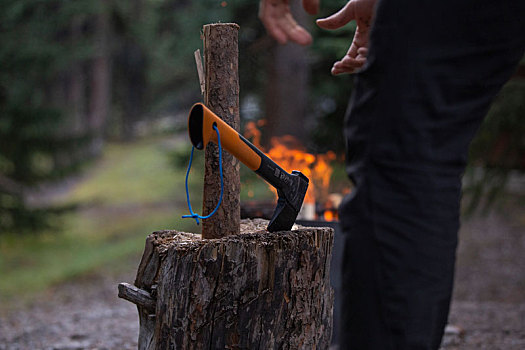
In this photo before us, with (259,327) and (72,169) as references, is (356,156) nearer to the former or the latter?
(259,327)

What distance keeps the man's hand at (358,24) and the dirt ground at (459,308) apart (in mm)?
2140

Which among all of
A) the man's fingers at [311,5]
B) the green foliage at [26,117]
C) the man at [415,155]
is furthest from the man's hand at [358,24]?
the green foliage at [26,117]

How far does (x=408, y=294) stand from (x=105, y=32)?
16.1 metres

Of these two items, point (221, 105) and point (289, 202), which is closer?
point (289, 202)

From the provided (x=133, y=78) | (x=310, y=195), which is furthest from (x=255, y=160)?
(x=133, y=78)

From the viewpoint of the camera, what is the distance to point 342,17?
173 cm

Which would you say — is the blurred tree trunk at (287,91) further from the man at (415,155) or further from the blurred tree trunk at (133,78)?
the blurred tree trunk at (133,78)

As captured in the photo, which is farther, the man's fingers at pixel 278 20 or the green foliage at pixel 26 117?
the green foliage at pixel 26 117

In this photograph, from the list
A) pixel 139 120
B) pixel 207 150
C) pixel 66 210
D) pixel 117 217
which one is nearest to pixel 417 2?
pixel 207 150

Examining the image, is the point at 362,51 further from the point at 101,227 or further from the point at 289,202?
the point at 101,227

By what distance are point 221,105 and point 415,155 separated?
1.18m

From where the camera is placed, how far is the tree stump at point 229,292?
1651 millimetres

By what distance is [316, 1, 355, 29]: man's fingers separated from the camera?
166 centimetres

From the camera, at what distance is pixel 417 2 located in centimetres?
85
